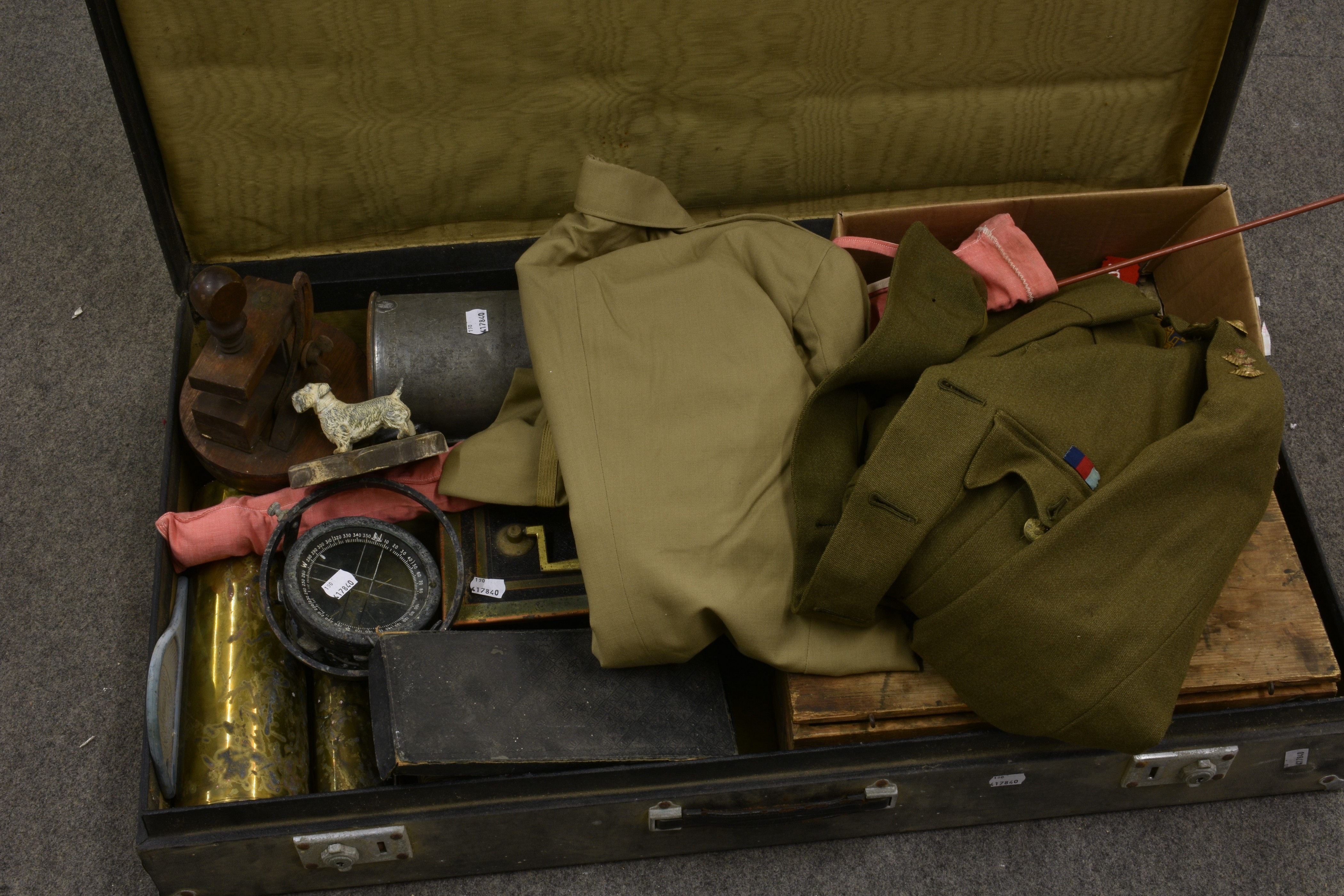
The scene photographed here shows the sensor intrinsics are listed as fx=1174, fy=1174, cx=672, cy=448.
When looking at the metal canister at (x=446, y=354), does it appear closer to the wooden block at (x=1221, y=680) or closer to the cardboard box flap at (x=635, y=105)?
the cardboard box flap at (x=635, y=105)

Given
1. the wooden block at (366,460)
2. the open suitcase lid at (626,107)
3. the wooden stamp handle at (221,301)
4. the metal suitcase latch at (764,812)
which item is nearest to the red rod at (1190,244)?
the open suitcase lid at (626,107)

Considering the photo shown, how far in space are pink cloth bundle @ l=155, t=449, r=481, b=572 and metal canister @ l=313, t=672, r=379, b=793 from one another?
17 cm

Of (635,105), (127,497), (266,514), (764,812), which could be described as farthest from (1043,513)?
(127,497)

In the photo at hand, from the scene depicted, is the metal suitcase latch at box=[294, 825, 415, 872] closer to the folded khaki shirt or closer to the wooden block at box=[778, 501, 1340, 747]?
the folded khaki shirt

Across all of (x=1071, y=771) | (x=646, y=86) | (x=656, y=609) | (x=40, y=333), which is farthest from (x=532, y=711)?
(x=40, y=333)

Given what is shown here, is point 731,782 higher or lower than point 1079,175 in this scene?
lower

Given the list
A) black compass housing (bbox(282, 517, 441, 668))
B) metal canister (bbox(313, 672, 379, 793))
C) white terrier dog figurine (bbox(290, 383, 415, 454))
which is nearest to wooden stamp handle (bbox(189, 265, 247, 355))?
white terrier dog figurine (bbox(290, 383, 415, 454))

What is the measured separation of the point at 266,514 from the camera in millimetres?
1273

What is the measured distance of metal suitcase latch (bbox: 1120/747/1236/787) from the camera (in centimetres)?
121

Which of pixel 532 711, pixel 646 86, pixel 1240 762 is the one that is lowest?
pixel 1240 762

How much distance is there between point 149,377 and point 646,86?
805 mm

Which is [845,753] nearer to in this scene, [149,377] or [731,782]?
[731,782]

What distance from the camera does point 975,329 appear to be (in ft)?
3.94

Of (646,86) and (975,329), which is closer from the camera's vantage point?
(975,329)
